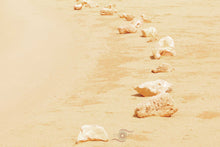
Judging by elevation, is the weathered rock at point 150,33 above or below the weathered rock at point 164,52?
below

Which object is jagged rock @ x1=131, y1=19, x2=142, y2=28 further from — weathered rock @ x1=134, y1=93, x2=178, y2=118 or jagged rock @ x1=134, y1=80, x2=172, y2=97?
weathered rock @ x1=134, y1=93, x2=178, y2=118

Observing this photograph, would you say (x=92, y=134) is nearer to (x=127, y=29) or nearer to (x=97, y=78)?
(x=97, y=78)

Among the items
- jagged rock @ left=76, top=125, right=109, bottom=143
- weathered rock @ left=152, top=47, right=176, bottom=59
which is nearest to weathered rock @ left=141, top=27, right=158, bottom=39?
weathered rock @ left=152, top=47, right=176, bottom=59

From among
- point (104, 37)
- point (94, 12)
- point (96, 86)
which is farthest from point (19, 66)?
point (94, 12)

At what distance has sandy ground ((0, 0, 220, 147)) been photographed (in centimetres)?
243

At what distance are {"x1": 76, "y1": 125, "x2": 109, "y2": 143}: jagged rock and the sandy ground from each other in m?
0.03

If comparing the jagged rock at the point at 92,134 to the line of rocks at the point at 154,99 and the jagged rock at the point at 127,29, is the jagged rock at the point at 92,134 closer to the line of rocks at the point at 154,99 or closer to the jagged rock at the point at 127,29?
the line of rocks at the point at 154,99

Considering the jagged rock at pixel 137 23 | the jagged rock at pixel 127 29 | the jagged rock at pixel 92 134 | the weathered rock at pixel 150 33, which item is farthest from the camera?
the jagged rock at pixel 137 23

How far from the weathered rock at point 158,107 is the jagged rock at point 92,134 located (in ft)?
1.42

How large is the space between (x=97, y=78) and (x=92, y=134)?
1.60 metres

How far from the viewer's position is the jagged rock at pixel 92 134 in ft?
7.33

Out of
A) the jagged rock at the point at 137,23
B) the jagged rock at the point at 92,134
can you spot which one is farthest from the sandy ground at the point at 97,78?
the jagged rock at the point at 137,23

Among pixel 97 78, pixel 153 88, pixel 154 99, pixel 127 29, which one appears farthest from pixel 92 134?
pixel 127 29

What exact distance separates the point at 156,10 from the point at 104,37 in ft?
9.05
